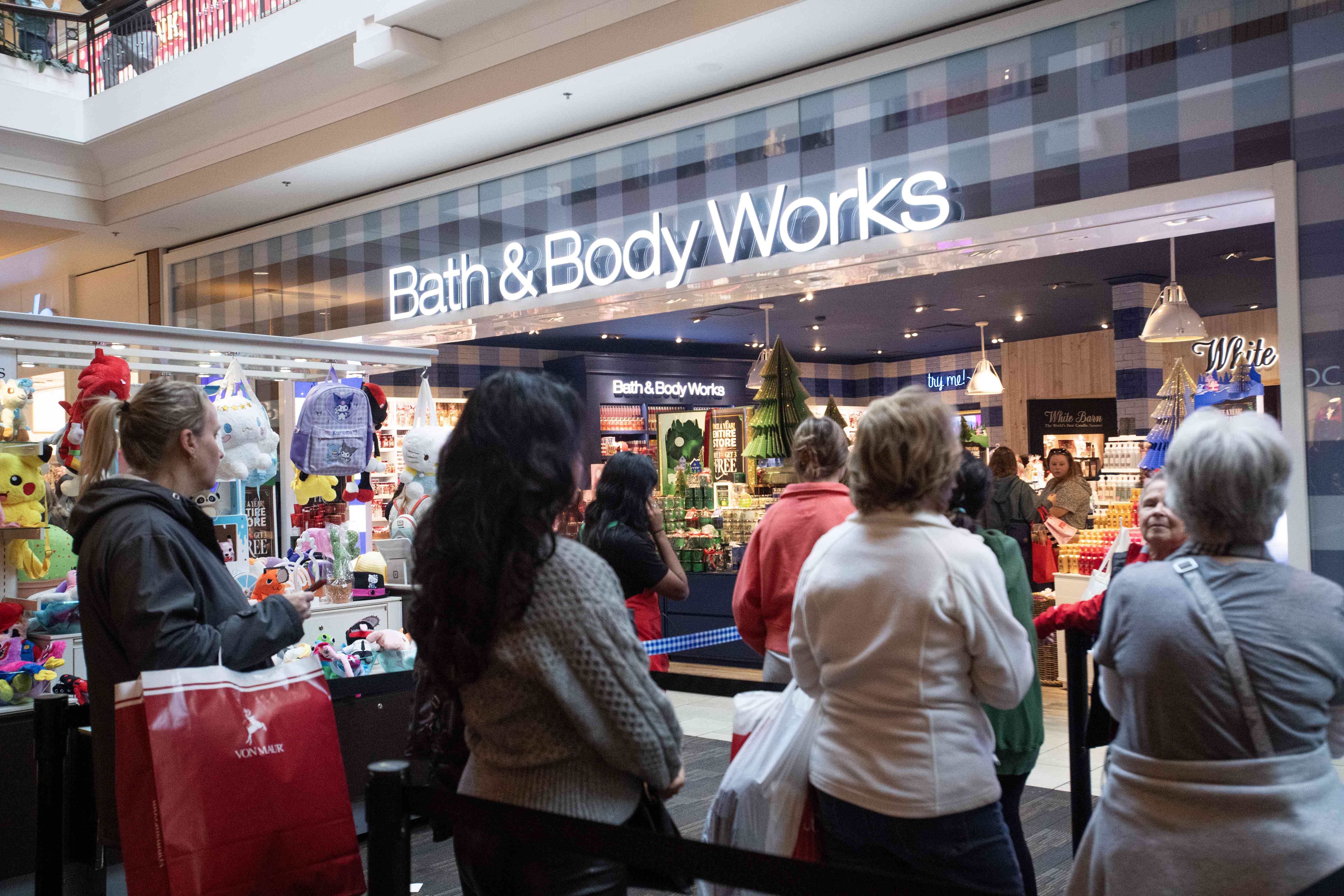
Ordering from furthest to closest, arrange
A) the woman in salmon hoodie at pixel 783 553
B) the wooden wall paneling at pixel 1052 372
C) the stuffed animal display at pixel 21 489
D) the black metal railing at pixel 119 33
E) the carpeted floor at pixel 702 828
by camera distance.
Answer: the wooden wall paneling at pixel 1052 372 < the black metal railing at pixel 119 33 < the stuffed animal display at pixel 21 489 < the carpeted floor at pixel 702 828 < the woman in salmon hoodie at pixel 783 553

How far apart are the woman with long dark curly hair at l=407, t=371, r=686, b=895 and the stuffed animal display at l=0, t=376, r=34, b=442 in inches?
113

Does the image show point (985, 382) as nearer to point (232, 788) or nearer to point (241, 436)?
point (241, 436)

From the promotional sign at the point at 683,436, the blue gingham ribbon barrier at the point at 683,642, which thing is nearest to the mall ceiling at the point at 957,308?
the promotional sign at the point at 683,436

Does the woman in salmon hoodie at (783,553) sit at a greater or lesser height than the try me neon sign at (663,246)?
lesser

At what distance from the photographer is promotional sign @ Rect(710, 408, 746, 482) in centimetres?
1078

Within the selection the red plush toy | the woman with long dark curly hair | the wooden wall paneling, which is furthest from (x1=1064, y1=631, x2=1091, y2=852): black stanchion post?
the wooden wall paneling

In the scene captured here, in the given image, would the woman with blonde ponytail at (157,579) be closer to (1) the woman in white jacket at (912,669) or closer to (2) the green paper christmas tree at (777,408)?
(1) the woman in white jacket at (912,669)

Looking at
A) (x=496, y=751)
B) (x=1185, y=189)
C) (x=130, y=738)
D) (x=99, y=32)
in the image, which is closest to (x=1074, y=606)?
(x=496, y=751)

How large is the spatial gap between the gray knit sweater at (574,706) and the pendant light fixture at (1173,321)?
5630 millimetres

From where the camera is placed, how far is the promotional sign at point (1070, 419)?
1280 cm

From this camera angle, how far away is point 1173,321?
6.27 meters

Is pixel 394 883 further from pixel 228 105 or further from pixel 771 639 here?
pixel 228 105

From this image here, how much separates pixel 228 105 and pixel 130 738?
259 inches

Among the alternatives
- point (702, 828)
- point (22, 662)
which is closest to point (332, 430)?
point (22, 662)
